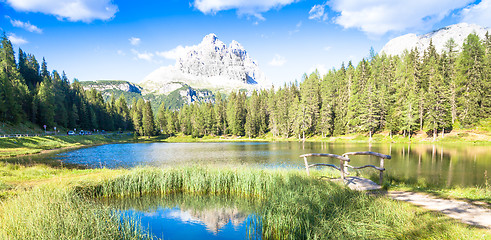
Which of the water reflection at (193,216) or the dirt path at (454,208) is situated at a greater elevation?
the dirt path at (454,208)

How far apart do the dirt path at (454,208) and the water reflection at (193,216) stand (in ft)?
19.2

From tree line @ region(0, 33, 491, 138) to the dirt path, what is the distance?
49.7m

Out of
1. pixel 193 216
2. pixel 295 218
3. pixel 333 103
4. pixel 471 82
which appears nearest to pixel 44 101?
pixel 193 216

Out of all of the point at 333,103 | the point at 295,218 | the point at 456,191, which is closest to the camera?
the point at 295,218

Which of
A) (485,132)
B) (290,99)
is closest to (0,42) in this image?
(290,99)

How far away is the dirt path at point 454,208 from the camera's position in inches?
240

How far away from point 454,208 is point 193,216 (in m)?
9.71

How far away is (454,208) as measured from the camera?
284 inches

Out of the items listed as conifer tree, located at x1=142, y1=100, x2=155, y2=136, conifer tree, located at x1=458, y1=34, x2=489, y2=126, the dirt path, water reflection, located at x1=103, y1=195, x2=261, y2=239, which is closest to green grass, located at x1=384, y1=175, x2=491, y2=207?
the dirt path

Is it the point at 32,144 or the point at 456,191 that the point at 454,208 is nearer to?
the point at 456,191

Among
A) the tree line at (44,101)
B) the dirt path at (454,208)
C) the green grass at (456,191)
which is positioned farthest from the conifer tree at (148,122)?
the dirt path at (454,208)

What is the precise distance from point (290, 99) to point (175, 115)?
56145 mm

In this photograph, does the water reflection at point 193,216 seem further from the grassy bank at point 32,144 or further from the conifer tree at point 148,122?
the conifer tree at point 148,122

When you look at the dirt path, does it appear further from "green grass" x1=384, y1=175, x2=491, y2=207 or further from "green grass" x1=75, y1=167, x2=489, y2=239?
"green grass" x1=384, y1=175, x2=491, y2=207
